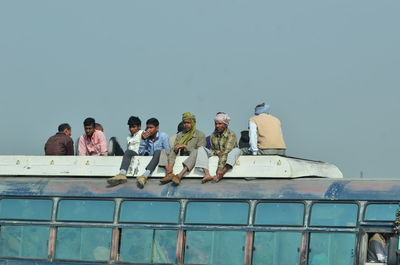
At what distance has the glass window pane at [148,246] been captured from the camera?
1967 centimetres

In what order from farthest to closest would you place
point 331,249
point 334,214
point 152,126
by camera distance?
point 152,126 < point 334,214 < point 331,249

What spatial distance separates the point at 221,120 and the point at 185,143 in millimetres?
911

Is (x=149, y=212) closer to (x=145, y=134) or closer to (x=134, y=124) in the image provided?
(x=145, y=134)

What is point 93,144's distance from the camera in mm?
22016

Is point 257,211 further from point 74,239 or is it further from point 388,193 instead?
point 74,239

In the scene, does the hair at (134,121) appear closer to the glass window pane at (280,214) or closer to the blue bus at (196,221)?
the blue bus at (196,221)

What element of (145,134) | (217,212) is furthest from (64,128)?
(217,212)

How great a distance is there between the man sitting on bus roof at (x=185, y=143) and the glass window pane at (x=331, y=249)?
2.96 metres

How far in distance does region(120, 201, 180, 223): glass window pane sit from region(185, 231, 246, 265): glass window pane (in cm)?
48

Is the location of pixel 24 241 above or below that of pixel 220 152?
below

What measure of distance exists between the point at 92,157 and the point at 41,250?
1806 mm

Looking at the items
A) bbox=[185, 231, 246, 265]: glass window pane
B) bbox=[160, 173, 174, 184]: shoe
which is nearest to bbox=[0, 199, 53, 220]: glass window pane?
bbox=[160, 173, 174, 184]: shoe

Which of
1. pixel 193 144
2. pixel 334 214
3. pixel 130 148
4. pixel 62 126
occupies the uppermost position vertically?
pixel 62 126

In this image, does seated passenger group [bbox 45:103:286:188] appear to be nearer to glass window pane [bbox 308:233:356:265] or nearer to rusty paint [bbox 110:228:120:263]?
rusty paint [bbox 110:228:120:263]
